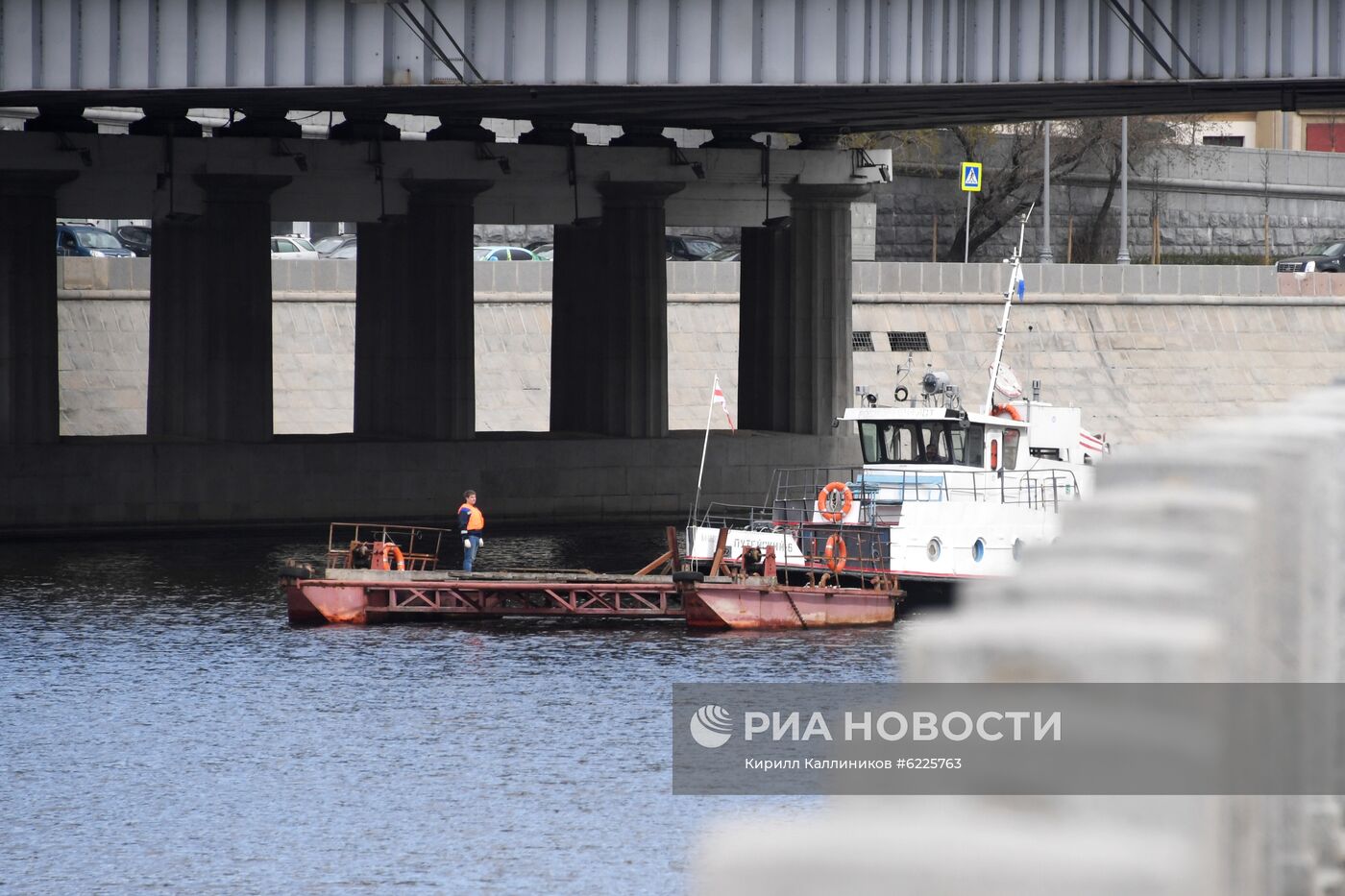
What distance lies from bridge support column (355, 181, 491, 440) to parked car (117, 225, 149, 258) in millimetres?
19863

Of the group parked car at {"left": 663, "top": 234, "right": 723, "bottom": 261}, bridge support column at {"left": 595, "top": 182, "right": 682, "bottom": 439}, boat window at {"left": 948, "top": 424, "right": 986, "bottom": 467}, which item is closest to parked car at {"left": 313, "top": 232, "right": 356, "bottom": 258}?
parked car at {"left": 663, "top": 234, "right": 723, "bottom": 261}

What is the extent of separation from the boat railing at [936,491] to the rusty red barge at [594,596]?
185 cm

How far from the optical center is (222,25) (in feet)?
115

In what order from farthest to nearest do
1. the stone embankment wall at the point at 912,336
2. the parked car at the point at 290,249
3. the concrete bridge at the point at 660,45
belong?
1. the parked car at the point at 290,249
2. the stone embankment wall at the point at 912,336
3. the concrete bridge at the point at 660,45

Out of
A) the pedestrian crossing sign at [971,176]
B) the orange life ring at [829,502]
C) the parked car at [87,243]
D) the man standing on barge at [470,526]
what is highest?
the pedestrian crossing sign at [971,176]

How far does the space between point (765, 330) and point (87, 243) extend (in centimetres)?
2528

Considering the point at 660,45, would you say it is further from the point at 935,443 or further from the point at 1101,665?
the point at 1101,665

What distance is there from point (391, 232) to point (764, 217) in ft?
37.5

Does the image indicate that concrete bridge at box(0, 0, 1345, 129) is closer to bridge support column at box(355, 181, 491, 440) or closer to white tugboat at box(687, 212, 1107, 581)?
white tugboat at box(687, 212, 1107, 581)

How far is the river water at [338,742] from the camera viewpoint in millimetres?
19578

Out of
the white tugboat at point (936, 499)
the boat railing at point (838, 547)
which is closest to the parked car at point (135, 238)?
the white tugboat at point (936, 499)

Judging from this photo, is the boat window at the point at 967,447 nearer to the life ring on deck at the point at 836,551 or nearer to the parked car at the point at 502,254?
the life ring on deck at the point at 836,551

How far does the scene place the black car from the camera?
8219 centimetres

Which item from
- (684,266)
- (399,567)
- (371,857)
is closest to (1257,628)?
(371,857)
